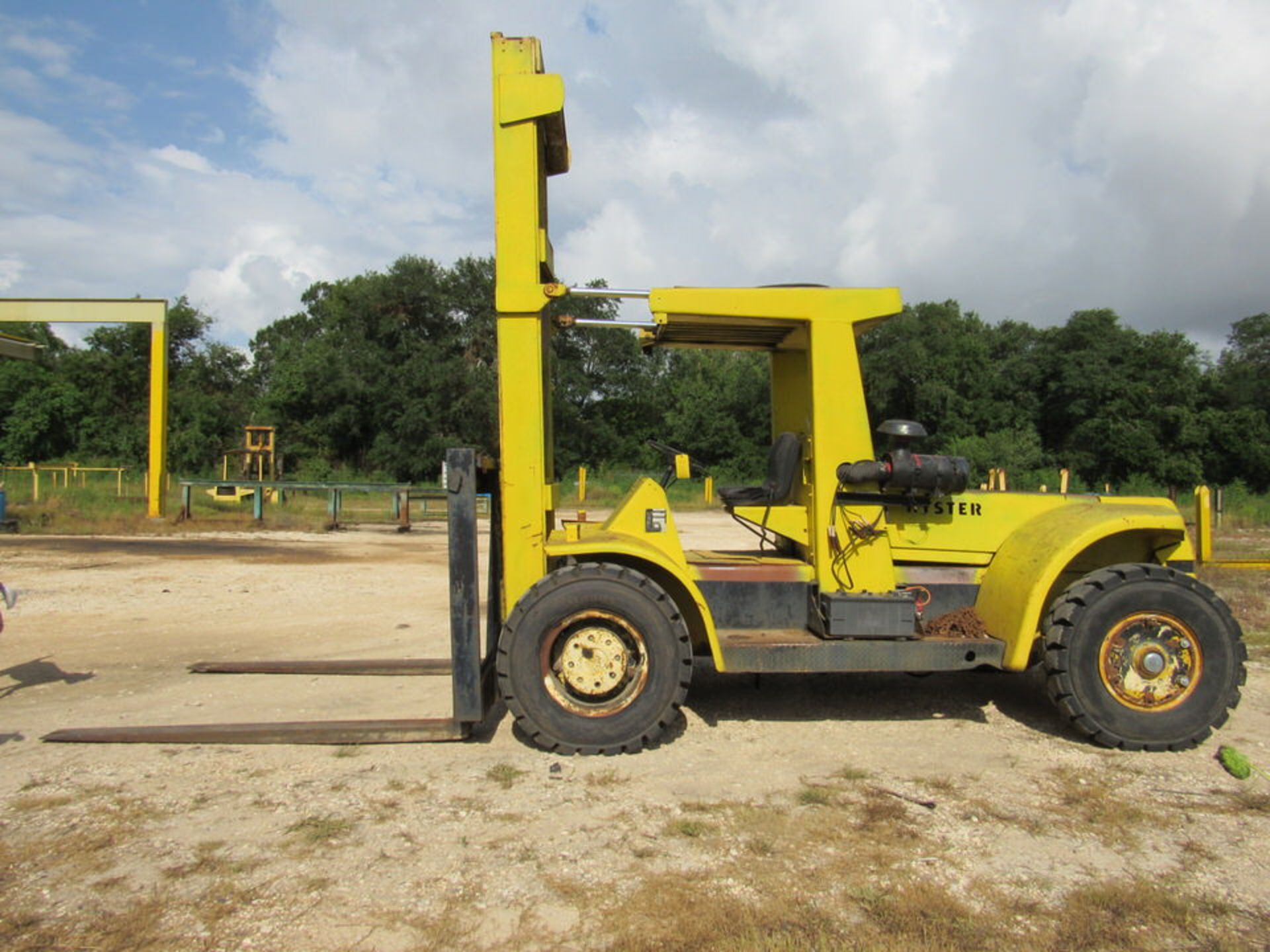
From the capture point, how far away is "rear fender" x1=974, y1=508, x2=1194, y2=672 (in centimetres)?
506

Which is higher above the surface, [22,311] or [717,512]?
[22,311]

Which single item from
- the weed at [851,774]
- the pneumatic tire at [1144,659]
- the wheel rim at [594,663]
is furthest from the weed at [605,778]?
the pneumatic tire at [1144,659]

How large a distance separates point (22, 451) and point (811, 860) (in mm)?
54764

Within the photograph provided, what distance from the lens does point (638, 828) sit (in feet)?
13.2

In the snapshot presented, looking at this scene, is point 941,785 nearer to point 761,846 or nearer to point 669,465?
Answer: point 761,846

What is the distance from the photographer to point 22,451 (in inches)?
1861

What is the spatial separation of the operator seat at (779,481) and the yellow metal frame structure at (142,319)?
20052 millimetres

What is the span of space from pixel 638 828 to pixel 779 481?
2379 mm

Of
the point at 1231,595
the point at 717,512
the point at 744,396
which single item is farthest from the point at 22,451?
the point at 1231,595

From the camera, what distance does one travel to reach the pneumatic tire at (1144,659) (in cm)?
507

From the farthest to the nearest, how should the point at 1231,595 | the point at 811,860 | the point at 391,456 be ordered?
the point at 391,456, the point at 1231,595, the point at 811,860

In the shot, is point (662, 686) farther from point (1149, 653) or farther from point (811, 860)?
point (1149, 653)

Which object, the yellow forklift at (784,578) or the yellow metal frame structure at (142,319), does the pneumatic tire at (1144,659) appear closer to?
the yellow forklift at (784,578)

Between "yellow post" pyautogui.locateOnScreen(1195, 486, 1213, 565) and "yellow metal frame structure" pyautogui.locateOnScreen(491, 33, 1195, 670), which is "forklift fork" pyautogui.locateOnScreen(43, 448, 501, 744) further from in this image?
"yellow post" pyautogui.locateOnScreen(1195, 486, 1213, 565)
